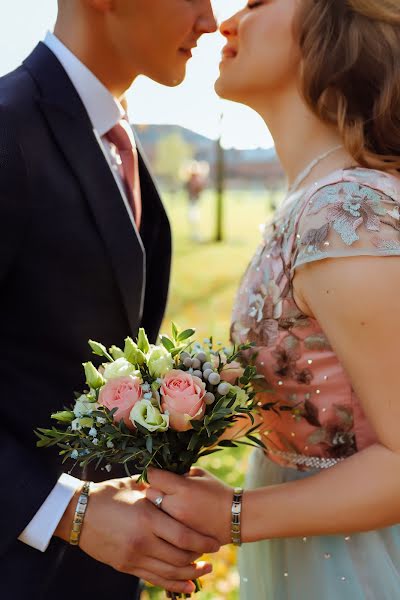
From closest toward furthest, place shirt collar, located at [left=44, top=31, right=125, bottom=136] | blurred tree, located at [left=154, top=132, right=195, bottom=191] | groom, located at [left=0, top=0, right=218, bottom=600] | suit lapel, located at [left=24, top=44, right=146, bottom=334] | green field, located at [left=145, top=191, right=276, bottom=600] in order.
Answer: groom, located at [left=0, top=0, right=218, bottom=600]
suit lapel, located at [left=24, top=44, right=146, bottom=334]
shirt collar, located at [left=44, top=31, right=125, bottom=136]
green field, located at [left=145, top=191, right=276, bottom=600]
blurred tree, located at [left=154, top=132, right=195, bottom=191]

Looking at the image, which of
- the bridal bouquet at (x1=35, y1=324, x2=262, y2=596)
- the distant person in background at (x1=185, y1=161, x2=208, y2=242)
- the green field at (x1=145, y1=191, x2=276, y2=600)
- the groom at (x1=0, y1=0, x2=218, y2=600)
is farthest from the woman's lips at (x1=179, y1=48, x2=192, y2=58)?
the distant person in background at (x1=185, y1=161, x2=208, y2=242)

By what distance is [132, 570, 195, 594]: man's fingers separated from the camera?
2006mm

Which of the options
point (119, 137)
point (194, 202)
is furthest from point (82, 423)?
point (194, 202)

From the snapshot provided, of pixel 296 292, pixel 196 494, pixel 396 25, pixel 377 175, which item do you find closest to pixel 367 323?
pixel 296 292

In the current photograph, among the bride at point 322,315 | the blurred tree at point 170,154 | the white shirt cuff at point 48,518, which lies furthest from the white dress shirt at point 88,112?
the blurred tree at point 170,154

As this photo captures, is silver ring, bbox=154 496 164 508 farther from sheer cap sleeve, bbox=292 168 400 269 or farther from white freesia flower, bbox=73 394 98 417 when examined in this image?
sheer cap sleeve, bbox=292 168 400 269

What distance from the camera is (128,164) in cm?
273

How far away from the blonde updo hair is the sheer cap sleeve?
0.20m

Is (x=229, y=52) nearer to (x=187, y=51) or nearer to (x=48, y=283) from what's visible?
(x=187, y=51)

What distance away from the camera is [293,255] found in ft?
6.70

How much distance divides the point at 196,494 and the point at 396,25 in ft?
5.06

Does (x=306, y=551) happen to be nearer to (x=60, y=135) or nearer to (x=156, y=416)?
(x=156, y=416)

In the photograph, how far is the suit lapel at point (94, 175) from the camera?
225 centimetres

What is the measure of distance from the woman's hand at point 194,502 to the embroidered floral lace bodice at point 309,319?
0.32 meters
